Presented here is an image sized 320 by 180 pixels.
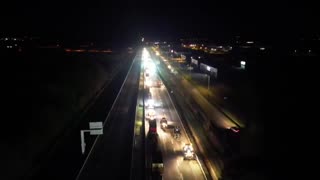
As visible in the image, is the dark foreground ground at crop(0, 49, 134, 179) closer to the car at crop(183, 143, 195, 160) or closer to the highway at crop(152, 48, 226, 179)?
the car at crop(183, 143, 195, 160)

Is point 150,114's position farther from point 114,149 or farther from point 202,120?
point 114,149

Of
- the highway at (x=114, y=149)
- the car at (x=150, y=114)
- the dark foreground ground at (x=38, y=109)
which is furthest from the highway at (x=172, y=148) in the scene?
the dark foreground ground at (x=38, y=109)

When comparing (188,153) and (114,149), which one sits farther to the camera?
Answer: (114,149)

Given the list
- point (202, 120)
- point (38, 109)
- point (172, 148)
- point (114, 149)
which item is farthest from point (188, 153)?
point (38, 109)

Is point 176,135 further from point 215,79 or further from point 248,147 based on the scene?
point 215,79

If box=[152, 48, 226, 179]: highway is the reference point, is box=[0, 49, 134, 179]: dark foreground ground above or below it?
above

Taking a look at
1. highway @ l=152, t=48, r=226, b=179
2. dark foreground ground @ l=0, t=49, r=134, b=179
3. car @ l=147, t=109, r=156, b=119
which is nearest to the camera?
dark foreground ground @ l=0, t=49, r=134, b=179

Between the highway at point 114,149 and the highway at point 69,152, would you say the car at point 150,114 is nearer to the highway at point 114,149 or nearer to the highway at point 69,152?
the highway at point 114,149

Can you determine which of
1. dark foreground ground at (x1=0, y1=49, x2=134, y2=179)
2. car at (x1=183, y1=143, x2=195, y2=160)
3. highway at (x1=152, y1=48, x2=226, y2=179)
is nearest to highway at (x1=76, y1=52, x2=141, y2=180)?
dark foreground ground at (x1=0, y1=49, x2=134, y2=179)

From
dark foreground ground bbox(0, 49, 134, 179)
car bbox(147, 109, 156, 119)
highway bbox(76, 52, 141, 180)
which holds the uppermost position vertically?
dark foreground ground bbox(0, 49, 134, 179)
